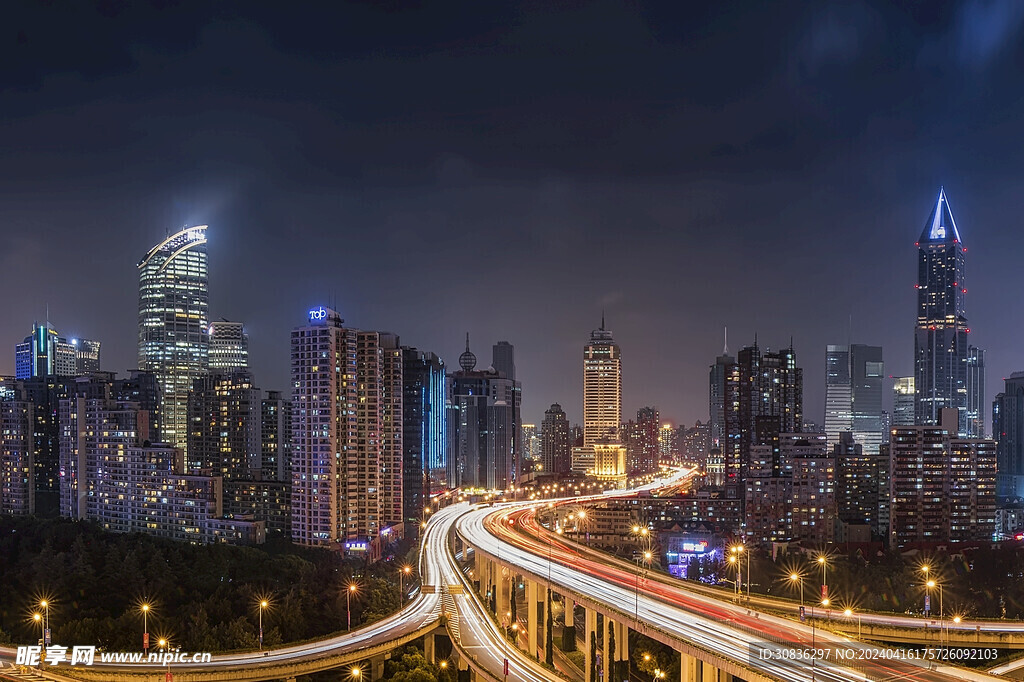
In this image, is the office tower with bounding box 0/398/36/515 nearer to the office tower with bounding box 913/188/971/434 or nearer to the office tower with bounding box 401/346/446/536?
the office tower with bounding box 401/346/446/536

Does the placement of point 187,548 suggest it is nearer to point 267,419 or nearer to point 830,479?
point 267,419

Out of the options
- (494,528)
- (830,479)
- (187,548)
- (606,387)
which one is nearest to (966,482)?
(830,479)

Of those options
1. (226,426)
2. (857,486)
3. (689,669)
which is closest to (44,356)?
(226,426)

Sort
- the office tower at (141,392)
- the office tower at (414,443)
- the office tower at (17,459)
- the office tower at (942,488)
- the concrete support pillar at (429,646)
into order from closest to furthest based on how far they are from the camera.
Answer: the concrete support pillar at (429,646), the office tower at (942,488), the office tower at (414,443), the office tower at (17,459), the office tower at (141,392)

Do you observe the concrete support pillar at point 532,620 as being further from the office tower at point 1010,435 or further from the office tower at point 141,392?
the office tower at point 1010,435

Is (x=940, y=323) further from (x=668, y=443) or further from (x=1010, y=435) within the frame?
(x=668, y=443)

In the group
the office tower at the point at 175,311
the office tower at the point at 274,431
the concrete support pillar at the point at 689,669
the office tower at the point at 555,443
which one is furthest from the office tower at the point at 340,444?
the office tower at the point at 555,443
